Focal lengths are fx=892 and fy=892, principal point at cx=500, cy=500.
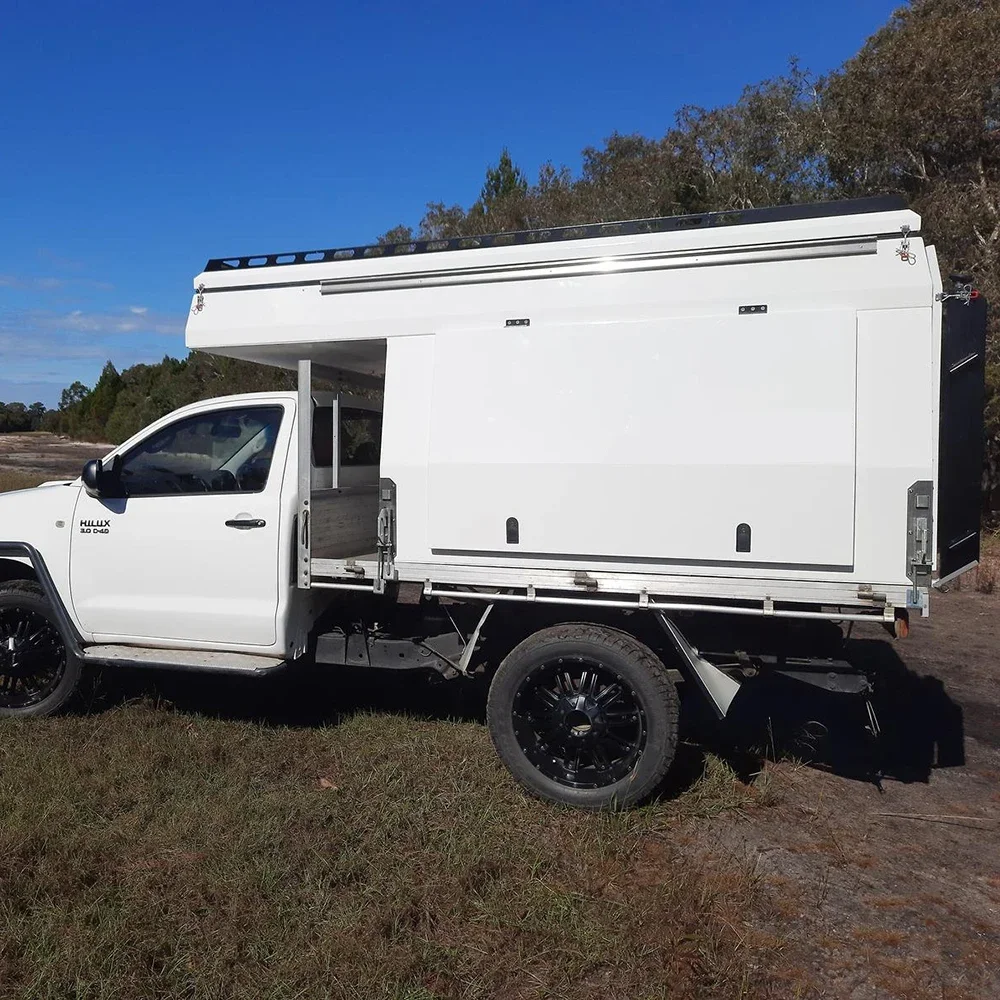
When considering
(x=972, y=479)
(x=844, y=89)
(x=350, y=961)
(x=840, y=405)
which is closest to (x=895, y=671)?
(x=972, y=479)

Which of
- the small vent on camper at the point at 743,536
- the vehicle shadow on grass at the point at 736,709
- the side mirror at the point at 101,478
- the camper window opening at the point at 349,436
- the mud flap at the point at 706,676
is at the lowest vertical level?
the vehicle shadow on grass at the point at 736,709

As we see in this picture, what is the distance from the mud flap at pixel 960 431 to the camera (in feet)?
13.3

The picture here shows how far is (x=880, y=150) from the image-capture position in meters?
16.4

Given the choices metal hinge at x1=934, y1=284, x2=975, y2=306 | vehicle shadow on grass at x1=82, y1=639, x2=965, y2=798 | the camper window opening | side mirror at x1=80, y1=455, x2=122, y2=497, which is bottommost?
vehicle shadow on grass at x1=82, y1=639, x2=965, y2=798

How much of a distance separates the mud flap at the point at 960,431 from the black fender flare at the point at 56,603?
16.2 ft

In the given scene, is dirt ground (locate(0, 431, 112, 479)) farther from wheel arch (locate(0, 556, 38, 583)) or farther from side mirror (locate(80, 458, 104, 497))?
side mirror (locate(80, 458, 104, 497))

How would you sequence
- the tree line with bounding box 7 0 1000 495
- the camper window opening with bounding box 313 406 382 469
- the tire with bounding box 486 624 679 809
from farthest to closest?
the tree line with bounding box 7 0 1000 495, the camper window opening with bounding box 313 406 382 469, the tire with bounding box 486 624 679 809

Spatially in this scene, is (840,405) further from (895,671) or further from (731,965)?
(895,671)

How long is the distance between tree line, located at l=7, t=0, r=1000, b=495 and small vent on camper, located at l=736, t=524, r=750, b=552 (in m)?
9.62

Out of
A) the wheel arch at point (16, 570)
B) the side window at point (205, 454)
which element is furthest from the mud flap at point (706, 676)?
the wheel arch at point (16, 570)

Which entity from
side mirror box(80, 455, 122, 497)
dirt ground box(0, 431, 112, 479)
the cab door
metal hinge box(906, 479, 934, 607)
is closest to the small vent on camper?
metal hinge box(906, 479, 934, 607)

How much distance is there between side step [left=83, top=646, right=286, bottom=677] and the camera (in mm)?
5172

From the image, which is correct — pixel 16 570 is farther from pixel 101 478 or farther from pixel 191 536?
pixel 191 536

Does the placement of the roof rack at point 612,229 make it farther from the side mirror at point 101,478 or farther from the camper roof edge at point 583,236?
the side mirror at point 101,478
